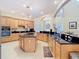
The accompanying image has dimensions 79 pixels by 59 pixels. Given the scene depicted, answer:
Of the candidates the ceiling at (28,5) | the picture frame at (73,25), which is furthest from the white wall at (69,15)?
the ceiling at (28,5)

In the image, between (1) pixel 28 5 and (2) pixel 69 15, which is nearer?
(2) pixel 69 15

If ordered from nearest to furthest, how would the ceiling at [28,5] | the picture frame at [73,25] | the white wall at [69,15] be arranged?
the ceiling at [28,5] < the white wall at [69,15] < the picture frame at [73,25]

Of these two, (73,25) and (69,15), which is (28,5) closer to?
(69,15)

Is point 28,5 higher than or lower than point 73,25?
higher

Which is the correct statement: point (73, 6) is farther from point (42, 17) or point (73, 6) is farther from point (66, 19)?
point (42, 17)

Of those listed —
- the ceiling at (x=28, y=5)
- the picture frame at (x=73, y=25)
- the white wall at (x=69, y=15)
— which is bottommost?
the picture frame at (x=73, y=25)

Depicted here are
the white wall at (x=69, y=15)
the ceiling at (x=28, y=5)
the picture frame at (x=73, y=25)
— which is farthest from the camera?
the picture frame at (x=73, y=25)

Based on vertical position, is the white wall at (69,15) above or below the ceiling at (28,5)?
below

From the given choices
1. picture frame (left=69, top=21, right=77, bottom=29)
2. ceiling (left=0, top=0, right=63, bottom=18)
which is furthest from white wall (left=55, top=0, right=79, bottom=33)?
ceiling (left=0, top=0, right=63, bottom=18)

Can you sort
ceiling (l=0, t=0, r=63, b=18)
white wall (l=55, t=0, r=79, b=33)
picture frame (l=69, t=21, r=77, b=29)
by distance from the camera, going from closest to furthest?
ceiling (l=0, t=0, r=63, b=18) < white wall (l=55, t=0, r=79, b=33) < picture frame (l=69, t=21, r=77, b=29)

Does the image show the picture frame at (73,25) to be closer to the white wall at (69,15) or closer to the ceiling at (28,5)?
the white wall at (69,15)

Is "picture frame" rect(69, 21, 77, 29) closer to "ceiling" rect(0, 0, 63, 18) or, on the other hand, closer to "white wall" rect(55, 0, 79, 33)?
"white wall" rect(55, 0, 79, 33)

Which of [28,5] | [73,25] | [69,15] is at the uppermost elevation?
[28,5]

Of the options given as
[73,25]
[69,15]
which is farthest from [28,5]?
[73,25]
